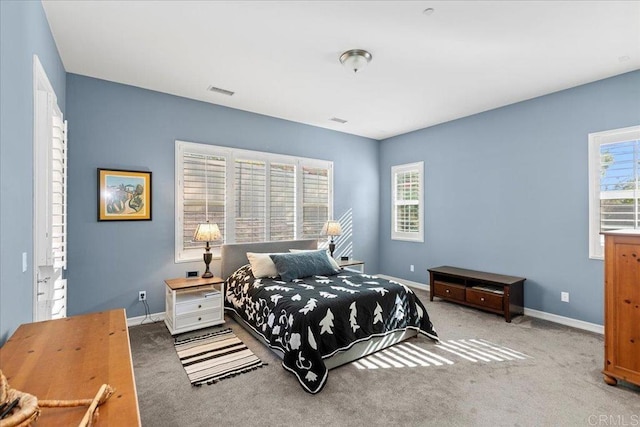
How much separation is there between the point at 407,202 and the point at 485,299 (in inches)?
89.1

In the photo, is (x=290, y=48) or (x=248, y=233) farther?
(x=248, y=233)

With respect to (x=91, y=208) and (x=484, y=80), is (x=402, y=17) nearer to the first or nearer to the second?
(x=484, y=80)

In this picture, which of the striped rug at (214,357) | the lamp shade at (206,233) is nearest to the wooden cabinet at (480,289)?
the striped rug at (214,357)

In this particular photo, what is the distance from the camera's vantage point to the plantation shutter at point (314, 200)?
17.5ft

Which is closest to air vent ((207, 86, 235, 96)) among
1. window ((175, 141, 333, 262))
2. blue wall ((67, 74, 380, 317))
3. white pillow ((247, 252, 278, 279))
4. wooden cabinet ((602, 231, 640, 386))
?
blue wall ((67, 74, 380, 317))

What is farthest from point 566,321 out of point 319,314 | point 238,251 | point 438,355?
point 238,251

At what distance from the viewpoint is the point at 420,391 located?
8.05 ft

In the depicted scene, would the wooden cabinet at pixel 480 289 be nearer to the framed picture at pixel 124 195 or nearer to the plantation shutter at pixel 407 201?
the plantation shutter at pixel 407 201

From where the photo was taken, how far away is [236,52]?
302 centimetres

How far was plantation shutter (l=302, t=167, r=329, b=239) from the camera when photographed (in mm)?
5328

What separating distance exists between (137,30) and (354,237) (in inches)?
176

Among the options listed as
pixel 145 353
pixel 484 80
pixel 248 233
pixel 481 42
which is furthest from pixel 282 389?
pixel 484 80

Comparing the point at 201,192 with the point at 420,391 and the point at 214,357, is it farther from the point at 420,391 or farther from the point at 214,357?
the point at 420,391

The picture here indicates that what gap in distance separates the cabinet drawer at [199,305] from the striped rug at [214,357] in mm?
296
